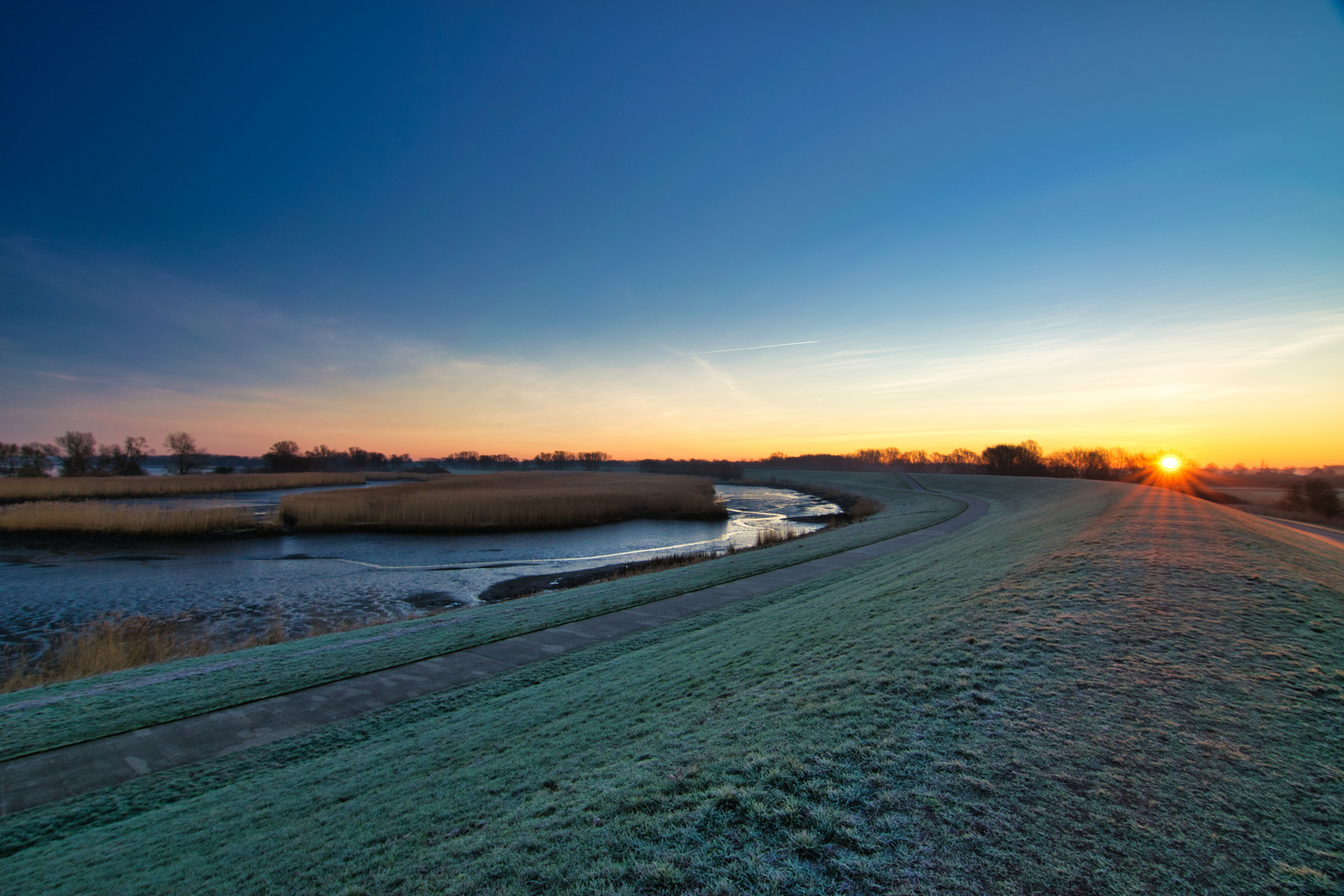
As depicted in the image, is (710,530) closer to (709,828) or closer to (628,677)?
(628,677)

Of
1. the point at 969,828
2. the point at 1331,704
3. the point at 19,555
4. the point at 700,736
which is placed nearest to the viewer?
the point at 969,828

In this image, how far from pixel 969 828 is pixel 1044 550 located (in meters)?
8.70

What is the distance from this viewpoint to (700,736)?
409 cm

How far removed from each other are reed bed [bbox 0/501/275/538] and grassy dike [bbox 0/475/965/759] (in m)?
24.7

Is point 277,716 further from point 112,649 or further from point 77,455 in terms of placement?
point 77,455

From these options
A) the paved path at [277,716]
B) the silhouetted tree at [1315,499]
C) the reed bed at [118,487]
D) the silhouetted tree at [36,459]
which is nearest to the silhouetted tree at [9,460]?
the silhouetted tree at [36,459]

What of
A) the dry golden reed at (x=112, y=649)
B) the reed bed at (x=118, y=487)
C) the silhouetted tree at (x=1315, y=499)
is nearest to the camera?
the dry golden reed at (x=112, y=649)

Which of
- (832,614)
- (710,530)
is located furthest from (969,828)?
(710,530)

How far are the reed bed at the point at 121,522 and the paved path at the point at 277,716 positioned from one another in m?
28.4

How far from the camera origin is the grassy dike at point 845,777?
2438 mm

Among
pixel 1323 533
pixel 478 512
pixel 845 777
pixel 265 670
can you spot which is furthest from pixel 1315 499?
pixel 478 512

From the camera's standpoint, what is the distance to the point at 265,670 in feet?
25.2

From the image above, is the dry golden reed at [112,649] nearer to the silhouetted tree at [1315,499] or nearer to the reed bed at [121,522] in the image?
the reed bed at [121,522]

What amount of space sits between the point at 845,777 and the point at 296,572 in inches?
910
